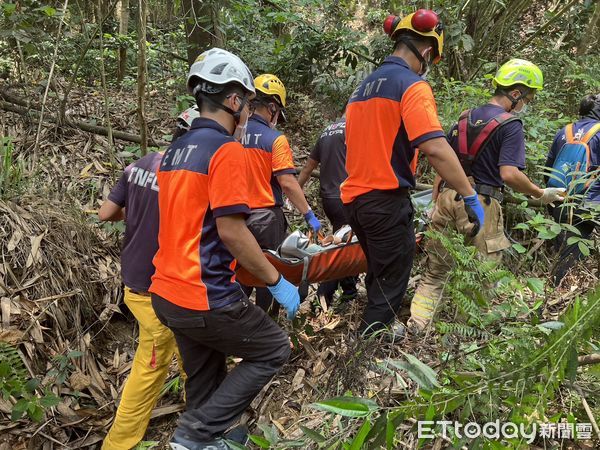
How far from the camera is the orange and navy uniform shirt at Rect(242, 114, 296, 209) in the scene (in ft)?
14.1

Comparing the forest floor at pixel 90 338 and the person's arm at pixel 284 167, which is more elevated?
the person's arm at pixel 284 167

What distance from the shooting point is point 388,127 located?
10.9ft

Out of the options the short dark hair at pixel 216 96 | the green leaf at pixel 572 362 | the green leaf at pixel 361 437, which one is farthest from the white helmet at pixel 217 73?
the green leaf at pixel 572 362

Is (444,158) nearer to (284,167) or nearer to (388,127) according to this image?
(388,127)

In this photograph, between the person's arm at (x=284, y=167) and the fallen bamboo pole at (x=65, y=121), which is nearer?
the person's arm at (x=284, y=167)

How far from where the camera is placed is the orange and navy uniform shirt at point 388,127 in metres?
3.14

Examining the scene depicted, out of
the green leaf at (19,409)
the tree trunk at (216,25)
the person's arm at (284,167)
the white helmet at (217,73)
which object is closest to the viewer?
the white helmet at (217,73)

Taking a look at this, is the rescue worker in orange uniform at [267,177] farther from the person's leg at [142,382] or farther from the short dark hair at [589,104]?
the short dark hair at [589,104]

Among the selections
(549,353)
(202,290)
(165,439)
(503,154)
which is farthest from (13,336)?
(503,154)

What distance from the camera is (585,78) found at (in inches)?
287

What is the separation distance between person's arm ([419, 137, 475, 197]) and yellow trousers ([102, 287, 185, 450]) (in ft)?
7.02

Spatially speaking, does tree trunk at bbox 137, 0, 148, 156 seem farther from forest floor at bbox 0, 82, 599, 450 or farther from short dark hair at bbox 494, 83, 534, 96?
short dark hair at bbox 494, 83, 534, 96

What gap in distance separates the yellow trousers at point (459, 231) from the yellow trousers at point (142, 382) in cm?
205

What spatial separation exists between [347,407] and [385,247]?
6.35 ft
